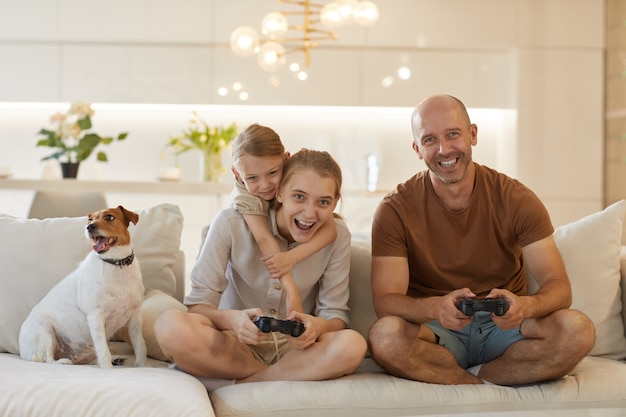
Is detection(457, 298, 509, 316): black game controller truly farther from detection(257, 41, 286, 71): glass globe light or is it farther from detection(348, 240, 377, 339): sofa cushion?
detection(257, 41, 286, 71): glass globe light

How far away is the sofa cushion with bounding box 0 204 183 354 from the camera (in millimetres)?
2457

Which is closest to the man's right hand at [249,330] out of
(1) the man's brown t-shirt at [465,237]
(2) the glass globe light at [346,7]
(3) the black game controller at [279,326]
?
(3) the black game controller at [279,326]

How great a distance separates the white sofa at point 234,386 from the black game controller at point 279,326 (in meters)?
0.14

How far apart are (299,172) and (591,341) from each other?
3.06 ft

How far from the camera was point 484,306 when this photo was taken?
2.02 metres

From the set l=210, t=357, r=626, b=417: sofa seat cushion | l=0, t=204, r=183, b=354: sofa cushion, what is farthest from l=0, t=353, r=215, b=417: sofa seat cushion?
l=0, t=204, r=183, b=354: sofa cushion

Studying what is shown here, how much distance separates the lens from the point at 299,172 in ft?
7.58

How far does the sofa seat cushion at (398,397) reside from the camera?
202 cm

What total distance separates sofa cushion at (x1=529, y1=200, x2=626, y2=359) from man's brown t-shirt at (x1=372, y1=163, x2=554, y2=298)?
0.18 meters

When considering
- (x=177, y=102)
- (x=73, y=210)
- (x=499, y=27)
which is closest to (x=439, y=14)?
(x=499, y=27)

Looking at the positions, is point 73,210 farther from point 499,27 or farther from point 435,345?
point 499,27

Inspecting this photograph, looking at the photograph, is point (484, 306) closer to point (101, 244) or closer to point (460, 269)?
point (460, 269)

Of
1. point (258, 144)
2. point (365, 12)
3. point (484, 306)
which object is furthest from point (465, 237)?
point (365, 12)

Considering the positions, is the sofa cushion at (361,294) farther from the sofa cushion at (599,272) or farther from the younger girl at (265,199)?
the sofa cushion at (599,272)
